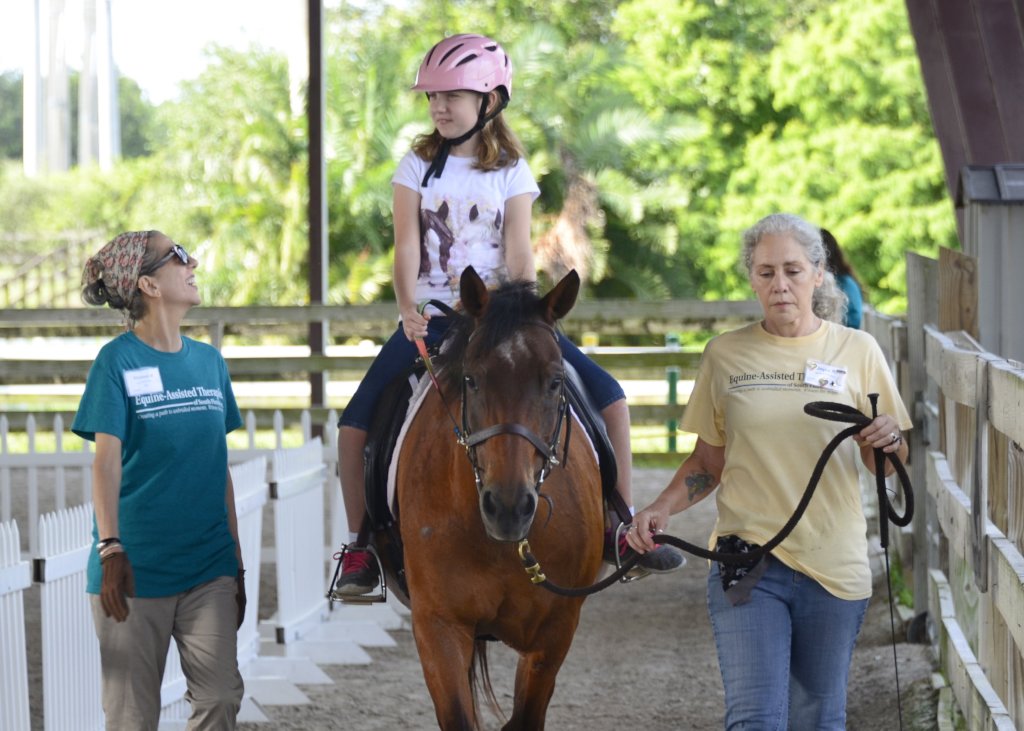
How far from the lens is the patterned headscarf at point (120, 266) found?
4.04m

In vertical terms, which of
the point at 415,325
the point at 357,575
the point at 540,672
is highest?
the point at 415,325

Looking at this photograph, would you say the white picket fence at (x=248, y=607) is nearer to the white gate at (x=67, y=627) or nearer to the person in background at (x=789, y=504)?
the white gate at (x=67, y=627)

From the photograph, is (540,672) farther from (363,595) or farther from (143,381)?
(143,381)

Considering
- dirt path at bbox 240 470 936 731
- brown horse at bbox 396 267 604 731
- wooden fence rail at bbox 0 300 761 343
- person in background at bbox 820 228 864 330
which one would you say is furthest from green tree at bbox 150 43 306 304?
brown horse at bbox 396 267 604 731

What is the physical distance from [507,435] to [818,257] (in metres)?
0.94

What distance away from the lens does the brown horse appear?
12.5 ft

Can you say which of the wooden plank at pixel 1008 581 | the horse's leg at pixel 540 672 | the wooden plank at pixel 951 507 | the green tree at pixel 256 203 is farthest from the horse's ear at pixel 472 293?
the green tree at pixel 256 203

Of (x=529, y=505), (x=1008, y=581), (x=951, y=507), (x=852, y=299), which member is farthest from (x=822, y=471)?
(x=852, y=299)

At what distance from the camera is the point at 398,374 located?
4.80m

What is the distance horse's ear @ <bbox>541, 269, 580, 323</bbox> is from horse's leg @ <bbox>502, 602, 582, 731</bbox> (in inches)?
37.7

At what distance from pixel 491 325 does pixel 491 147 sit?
3.48 ft

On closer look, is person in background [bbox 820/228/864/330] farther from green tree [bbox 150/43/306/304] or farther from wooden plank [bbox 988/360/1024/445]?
green tree [bbox 150/43/306/304]

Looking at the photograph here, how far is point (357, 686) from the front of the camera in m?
7.00

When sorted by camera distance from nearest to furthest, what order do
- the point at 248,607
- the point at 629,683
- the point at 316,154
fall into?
the point at 248,607, the point at 629,683, the point at 316,154
